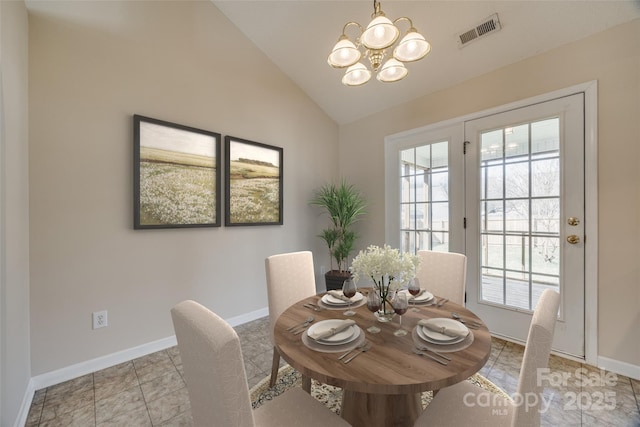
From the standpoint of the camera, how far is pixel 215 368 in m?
0.71

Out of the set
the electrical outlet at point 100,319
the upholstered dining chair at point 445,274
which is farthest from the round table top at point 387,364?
the electrical outlet at point 100,319

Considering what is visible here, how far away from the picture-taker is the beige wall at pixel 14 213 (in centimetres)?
132

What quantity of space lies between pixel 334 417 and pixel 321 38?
10.5 feet

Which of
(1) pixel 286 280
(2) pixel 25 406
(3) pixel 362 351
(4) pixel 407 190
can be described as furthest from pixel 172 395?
(4) pixel 407 190

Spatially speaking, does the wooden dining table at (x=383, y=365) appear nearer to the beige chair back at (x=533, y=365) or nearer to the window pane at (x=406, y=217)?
the beige chair back at (x=533, y=365)

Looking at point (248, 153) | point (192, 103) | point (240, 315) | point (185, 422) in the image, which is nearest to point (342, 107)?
point (248, 153)

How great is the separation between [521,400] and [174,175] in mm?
2664

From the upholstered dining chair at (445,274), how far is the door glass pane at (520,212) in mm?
908

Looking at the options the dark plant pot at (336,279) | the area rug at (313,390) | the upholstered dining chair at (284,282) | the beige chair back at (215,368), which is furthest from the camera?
the dark plant pot at (336,279)

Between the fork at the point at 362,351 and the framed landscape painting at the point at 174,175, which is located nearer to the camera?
the fork at the point at 362,351

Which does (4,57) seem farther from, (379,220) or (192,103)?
(379,220)

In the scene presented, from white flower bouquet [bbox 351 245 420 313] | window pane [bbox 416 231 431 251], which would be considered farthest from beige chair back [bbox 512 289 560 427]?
window pane [bbox 416 231 431 251]

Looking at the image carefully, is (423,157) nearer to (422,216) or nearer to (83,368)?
(422,216)

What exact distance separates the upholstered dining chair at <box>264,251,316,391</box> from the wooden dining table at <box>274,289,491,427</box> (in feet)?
1.15
